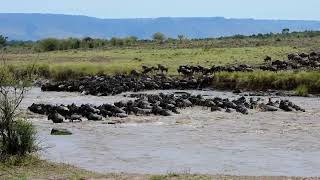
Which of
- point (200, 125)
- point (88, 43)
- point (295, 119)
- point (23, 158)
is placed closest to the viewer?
point (23, 158)

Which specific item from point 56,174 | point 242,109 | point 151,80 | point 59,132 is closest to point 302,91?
point 242,109

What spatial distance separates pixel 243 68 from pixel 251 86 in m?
4.58

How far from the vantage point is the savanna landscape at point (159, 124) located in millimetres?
15133

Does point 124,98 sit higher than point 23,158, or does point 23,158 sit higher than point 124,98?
point 23,158

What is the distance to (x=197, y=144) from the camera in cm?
1967

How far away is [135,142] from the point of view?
65.6 feet

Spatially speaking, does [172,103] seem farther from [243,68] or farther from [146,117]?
[243,68]

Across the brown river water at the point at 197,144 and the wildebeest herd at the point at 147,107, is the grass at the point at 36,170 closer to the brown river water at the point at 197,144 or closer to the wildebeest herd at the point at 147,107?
the brown river water at the point at 197,144

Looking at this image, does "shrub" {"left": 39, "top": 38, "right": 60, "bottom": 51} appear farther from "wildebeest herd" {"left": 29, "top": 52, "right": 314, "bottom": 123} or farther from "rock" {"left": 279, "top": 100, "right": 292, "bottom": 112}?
"rock" {"left": 279, "top": 100, "right": 292, "bottom": 112}

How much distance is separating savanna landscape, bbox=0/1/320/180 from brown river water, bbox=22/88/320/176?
1.2 inches

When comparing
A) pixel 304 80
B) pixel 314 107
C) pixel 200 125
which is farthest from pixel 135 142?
pixel 304 80

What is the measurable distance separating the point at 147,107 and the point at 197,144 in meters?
8.51

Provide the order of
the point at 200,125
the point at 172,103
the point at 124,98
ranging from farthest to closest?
1. the point at 124,98
2. the point at 172,103
3. the point at 200,125

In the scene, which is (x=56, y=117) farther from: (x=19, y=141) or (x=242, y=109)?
(x=19, y=141)
